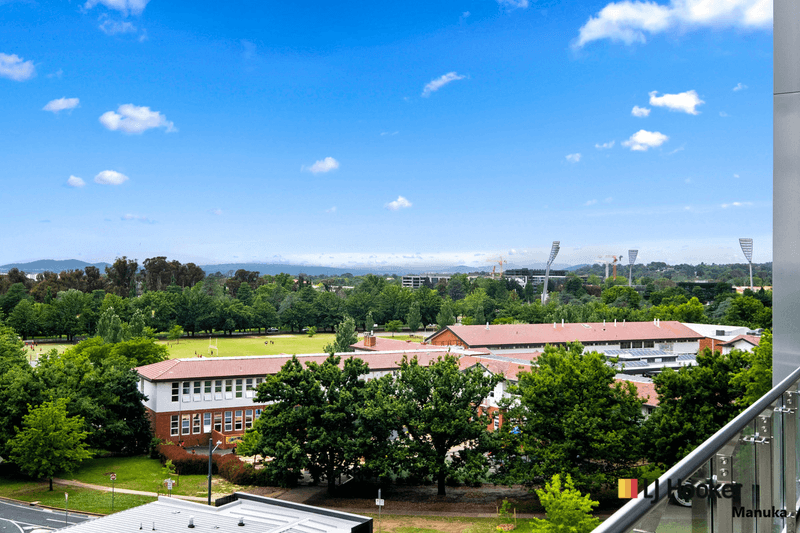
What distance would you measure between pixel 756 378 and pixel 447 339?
34205 millimetres

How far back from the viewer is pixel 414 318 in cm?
8619

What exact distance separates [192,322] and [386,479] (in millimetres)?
60362

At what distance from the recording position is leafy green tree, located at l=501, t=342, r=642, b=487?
2034 cm

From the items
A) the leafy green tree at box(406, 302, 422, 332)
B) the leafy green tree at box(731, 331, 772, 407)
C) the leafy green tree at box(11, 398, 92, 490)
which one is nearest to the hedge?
the leafy green tree at box(11, 398, 92, 490)

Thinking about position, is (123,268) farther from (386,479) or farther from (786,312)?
(786,312)

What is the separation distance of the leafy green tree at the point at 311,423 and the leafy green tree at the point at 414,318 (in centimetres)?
6150

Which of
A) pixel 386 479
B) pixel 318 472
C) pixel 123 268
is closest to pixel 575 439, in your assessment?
pixel 386 479

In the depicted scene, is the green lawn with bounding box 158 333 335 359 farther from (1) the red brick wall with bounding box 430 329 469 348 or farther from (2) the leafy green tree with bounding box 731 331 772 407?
(2) the leafy green tree with bounding box 731 331 772 407

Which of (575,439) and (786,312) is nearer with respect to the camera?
(786,312)

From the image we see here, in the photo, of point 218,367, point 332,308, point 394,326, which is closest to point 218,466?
point 218,367

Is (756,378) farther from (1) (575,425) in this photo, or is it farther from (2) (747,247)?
(2) (747,247)

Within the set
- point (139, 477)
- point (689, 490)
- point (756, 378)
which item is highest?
point (689, 490)

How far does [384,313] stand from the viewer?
91.2 metres

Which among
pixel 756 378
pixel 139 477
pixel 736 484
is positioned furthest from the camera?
pixel 139 477
